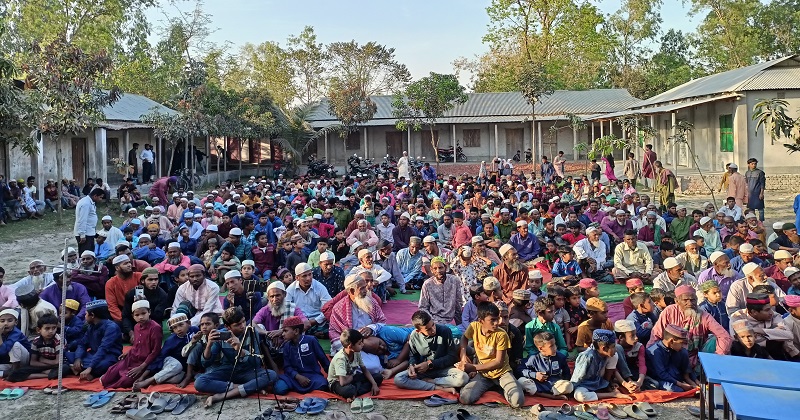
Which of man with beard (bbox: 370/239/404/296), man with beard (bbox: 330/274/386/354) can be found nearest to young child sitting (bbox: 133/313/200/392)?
man with beard (bbox: 330/274/386/354)

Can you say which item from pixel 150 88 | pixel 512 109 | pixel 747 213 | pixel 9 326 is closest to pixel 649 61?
pixel 512 109

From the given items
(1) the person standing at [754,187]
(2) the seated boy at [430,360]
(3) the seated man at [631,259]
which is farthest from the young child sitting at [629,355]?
(1) the person standing at [754,187]

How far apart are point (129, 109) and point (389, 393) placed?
20.3 metres

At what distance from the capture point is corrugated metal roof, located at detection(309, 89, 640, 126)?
96.1 ft

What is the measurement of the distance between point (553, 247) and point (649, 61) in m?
35.5

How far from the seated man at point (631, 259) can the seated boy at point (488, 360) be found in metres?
4.12

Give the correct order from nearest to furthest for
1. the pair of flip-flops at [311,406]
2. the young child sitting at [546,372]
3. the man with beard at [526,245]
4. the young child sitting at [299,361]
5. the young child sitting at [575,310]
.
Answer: the pair of flip-flops at [311,406] < the young child sitting at [546,372] < the young child sitting at [299,361] < the young child sitting at [575,310] < the man with beard at [526,245]

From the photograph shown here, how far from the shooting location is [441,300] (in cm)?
727

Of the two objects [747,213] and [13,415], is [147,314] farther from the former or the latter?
[747,213]

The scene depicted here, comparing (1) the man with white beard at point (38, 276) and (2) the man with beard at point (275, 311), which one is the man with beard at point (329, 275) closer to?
(2) the man with beard at point (275, 311)

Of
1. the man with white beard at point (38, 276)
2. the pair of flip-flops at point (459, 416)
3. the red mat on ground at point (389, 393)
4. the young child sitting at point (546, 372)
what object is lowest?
the pair of flip-flops at point (459, 416)

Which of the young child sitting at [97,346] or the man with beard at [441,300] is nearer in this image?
the young child sitting at [97,346]

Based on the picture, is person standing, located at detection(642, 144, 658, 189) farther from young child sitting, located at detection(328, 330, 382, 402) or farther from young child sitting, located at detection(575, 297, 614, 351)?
young child sitting, located at detection(328, 330, 382, 402)

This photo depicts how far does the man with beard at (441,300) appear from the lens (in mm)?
7234
